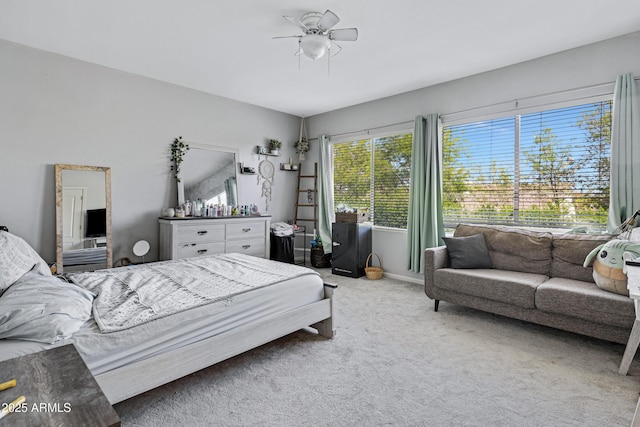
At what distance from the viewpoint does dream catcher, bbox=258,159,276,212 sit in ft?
17.8

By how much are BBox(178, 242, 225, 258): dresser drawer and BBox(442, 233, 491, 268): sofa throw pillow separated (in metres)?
2.86

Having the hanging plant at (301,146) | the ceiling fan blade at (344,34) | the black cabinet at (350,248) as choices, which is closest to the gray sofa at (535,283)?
the black cabinet at (350,248)

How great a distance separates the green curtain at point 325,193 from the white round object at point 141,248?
8.76 feet

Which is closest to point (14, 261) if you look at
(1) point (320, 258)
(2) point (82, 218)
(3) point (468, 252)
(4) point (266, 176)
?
(2) point (82, 218)

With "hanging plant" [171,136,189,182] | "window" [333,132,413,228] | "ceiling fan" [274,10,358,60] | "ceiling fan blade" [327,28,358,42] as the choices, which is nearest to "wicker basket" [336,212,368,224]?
"window" [333,132,413,228]

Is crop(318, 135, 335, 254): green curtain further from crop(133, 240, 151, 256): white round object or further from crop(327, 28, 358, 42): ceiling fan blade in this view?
crop(327, 28, 358, 42): ceiling fan blade

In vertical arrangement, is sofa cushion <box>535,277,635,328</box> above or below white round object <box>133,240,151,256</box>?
below

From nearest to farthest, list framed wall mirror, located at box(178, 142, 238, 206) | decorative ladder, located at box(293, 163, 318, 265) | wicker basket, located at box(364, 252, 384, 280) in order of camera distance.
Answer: framed wall mirror, located at box(178, 142, 238, 206) → wicker basket, located at box(364, 252, 384, 280) → decorative ladder, located at box(293, 163, 318, 265)

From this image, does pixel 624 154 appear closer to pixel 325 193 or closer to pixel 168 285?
pixel 325 193

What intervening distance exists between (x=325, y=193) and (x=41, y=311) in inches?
172

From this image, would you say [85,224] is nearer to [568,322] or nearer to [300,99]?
[300,99]

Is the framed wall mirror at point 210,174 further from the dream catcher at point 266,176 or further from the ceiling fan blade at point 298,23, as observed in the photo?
the ceiling fan blade at point 298,23

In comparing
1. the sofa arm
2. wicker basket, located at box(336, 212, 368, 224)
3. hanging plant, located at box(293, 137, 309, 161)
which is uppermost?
hanging plant, located at box(293, 137, 309, 161)

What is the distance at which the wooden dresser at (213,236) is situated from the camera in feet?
13.2
